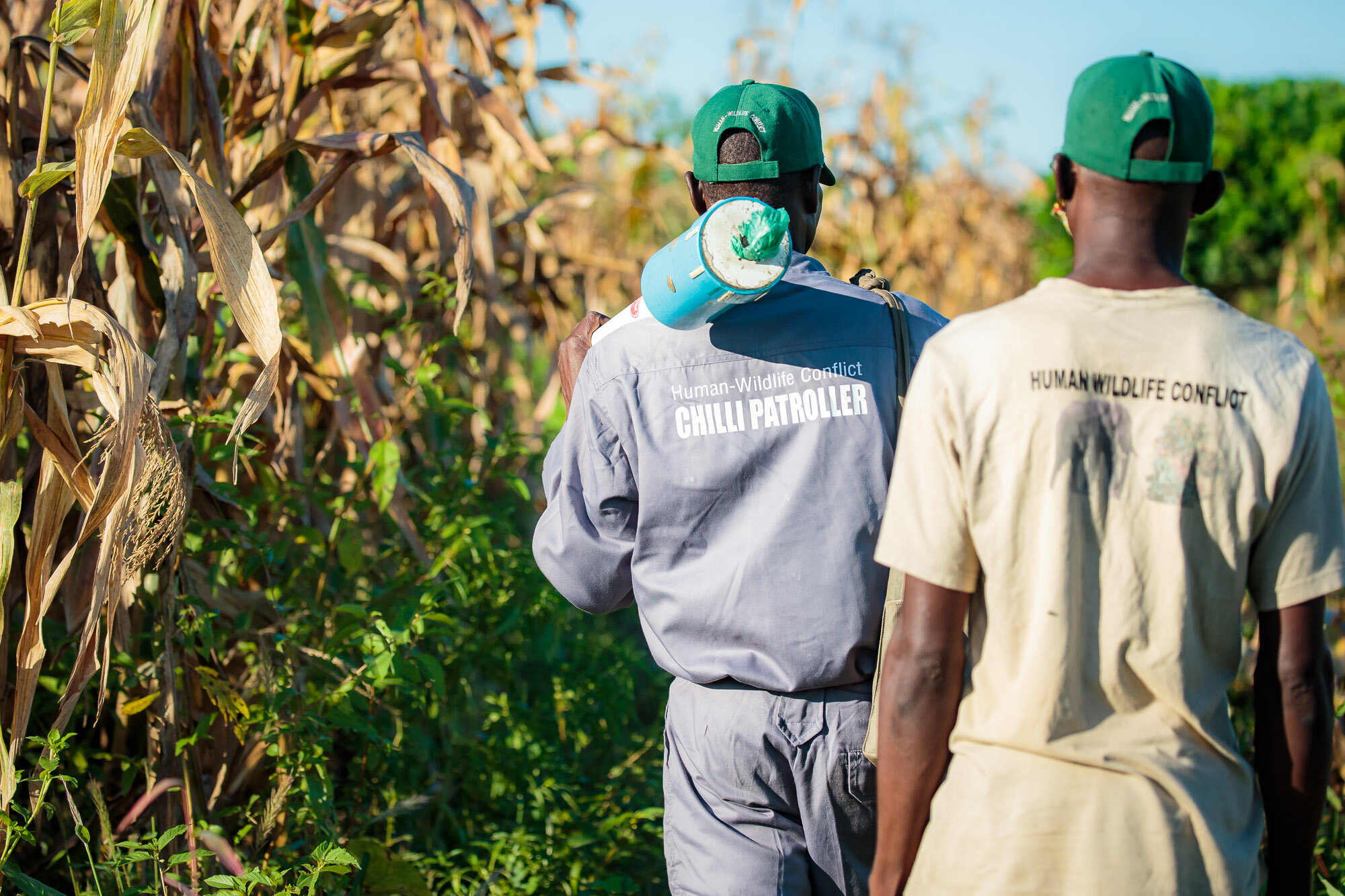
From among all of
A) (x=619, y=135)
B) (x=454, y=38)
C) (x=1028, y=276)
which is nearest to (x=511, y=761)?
(x=619, y=135)

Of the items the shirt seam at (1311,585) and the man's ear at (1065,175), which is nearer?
the shirt seam at (1311,585)

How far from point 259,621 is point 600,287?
340cm

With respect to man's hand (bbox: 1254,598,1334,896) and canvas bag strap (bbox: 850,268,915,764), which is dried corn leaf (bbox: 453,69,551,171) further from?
man's hand (bbox: 1254,598,1334,896)

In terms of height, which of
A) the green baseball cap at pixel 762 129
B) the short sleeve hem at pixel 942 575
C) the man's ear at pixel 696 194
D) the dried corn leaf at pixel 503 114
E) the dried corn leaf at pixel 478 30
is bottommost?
the short sleeve hem at pixel 942 575

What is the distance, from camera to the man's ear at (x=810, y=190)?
172 cm

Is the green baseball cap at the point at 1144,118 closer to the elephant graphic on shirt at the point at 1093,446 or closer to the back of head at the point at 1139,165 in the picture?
the back of head at the point at 1139,165

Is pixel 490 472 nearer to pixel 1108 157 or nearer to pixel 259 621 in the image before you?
pixel 259 621

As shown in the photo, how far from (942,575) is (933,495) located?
0.32 ft

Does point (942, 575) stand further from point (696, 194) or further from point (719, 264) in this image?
point (696, 194)

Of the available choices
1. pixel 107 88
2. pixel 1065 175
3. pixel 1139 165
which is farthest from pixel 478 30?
pixel 1139 165

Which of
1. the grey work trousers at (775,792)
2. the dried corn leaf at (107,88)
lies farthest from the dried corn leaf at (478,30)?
the grey work trousers at (775,792)

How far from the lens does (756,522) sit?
1.62m

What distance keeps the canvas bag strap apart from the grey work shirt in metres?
0.01

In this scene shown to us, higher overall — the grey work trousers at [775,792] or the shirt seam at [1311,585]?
the shirt seam at [1311,585]
